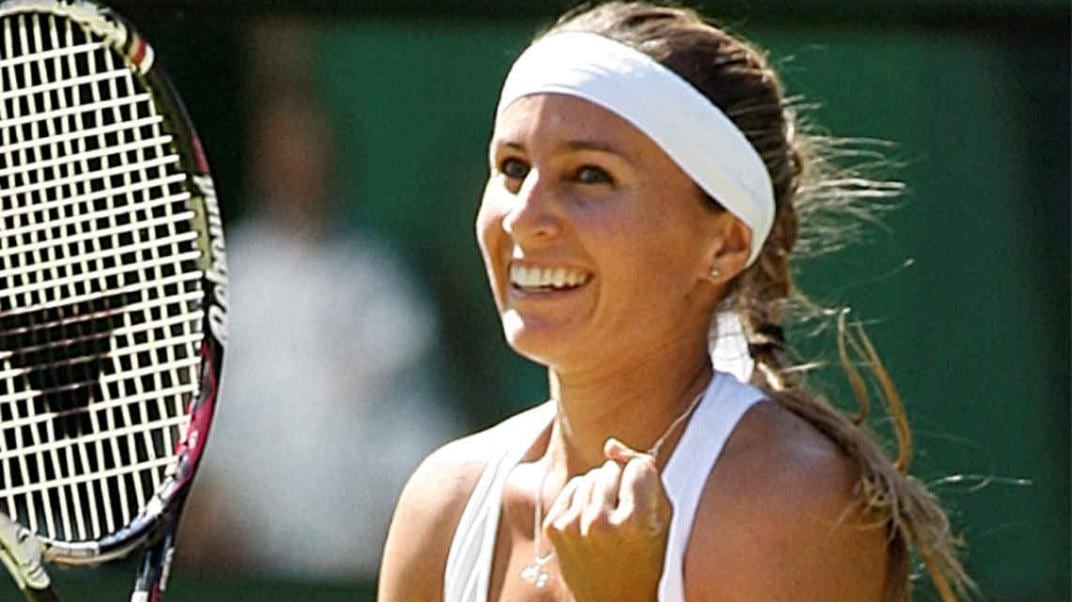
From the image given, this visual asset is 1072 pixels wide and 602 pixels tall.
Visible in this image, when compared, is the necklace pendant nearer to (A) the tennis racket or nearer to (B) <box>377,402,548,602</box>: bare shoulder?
(B) <box>377,402,548,602</box>: bare shoulder

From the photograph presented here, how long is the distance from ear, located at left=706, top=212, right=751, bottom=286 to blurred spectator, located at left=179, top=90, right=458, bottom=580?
2440 millimetres

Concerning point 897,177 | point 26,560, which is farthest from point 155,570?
point 897,177

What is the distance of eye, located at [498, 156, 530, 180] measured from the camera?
3.29 meters

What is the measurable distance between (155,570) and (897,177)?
2.66m

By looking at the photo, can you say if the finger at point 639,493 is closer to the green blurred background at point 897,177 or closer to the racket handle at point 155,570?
the racket handle at point 155,570

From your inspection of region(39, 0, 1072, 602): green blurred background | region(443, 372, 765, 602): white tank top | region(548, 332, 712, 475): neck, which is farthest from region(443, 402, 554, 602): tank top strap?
region(39, 0, 1072, 602): green blurred background

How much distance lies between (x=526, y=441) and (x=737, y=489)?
42 centimetres

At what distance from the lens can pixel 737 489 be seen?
125 inches

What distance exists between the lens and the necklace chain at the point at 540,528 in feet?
10.9

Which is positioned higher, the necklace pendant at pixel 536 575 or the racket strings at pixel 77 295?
the racket strings at pixel 77 295

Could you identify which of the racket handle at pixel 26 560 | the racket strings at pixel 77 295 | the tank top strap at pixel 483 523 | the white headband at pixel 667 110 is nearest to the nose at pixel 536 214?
the white headband at pixel 667 110

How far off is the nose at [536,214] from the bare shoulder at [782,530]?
0.32 m

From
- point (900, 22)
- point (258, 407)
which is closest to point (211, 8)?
point (258, 407)

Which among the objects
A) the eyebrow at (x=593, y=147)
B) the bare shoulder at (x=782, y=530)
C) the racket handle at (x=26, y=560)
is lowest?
the racket handle at (x=26, y=560)
